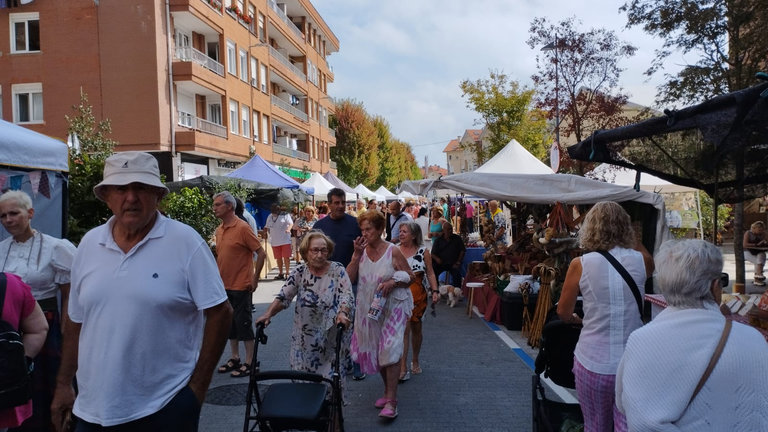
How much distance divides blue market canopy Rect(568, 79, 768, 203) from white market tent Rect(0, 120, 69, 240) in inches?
226

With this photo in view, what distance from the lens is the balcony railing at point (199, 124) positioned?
24.8 metres

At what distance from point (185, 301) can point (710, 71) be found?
1052 centimetres

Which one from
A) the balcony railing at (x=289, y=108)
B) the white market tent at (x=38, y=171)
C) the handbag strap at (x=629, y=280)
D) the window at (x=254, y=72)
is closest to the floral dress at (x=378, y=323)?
the handbag strap at (x=629, y=280)

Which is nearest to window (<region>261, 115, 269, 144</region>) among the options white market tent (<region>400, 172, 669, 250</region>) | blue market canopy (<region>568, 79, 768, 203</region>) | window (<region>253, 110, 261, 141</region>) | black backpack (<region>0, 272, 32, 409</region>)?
window (<region>253, 110, 261, 141</region>)

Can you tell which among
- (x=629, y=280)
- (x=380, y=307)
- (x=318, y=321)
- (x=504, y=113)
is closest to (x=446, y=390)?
(x=380, y=307)

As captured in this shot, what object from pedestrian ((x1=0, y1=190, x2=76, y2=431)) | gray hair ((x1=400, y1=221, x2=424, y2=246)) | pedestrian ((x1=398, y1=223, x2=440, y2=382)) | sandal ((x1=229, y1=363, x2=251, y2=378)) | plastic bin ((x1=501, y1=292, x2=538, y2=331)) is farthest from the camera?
plastic bin ((x1=501, y1=292, x2=538, y2=331))

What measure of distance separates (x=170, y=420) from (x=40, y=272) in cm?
219

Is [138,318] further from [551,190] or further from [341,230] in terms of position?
[551,190]

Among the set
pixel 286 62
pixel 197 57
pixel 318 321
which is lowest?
pixel 318 321

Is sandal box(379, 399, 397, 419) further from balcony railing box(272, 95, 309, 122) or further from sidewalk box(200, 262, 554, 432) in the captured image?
balcony railing box(272, 95, 309, 122)

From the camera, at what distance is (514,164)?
39.9 feet

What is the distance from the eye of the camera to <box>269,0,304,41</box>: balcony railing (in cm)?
3567

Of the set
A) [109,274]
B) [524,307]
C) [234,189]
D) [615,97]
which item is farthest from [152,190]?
[615,97]

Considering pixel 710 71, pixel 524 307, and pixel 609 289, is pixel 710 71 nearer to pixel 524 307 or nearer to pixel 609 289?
pixel 524 307
